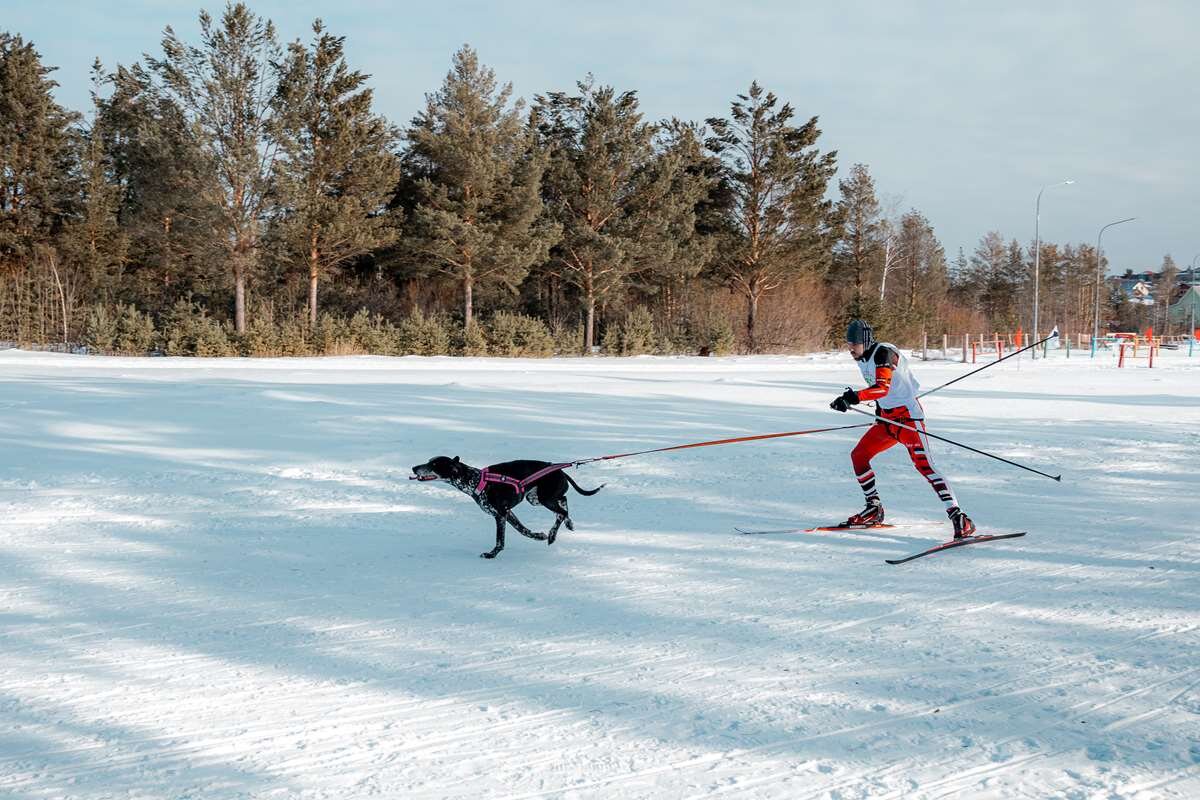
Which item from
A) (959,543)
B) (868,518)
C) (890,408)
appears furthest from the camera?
(868,518)

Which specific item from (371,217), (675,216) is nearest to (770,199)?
(675,216)

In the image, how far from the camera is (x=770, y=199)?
42906mm

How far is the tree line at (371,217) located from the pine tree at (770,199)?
0.10 meters

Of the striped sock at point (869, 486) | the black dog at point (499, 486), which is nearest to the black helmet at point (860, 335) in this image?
the striped sock at point (869, 486)

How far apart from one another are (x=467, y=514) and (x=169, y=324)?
2673cm

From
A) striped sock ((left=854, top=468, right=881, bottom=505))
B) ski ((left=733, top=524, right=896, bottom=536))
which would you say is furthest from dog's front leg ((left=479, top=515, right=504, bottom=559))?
striped sock ((left=854, top=468, right=881, bottom=505))

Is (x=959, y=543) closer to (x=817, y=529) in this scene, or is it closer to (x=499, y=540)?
(x=817, y=529)

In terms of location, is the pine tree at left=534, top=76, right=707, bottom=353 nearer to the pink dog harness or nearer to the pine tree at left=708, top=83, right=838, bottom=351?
the pine tree at left=708, top=83, right=838, bottom=351

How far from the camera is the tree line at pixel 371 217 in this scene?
3094 cm

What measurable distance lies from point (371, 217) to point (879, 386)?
30.5 m

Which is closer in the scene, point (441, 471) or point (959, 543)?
point (441, 471)

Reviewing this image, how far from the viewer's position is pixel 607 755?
3680mm

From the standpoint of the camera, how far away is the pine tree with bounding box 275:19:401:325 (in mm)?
31391

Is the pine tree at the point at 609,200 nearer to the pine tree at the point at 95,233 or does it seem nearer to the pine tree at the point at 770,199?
the pine tree at the point at 770,199
